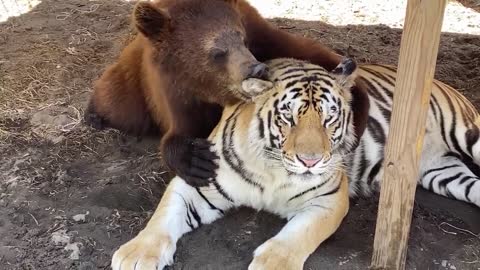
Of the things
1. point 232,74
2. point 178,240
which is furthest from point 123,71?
point 178,240

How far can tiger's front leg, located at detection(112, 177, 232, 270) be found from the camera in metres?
3.26

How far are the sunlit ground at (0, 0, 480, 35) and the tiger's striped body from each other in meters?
2.31

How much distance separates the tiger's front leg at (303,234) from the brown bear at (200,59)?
1.70 feet

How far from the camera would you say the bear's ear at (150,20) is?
3744 millimetres

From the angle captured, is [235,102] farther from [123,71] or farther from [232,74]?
[123,71]

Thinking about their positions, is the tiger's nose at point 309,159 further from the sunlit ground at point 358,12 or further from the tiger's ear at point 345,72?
the sunlit ground at point 358,12

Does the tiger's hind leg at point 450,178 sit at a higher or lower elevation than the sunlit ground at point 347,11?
lower

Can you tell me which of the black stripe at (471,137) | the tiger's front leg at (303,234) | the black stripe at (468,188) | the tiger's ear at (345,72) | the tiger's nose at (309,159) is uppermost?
the tiger's ear at (345,72)

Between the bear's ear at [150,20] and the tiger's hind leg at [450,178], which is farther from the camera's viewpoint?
the tiger's hind leg at [450,178]

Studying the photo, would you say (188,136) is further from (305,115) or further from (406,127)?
(406,127)

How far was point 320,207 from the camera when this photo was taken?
3.47m

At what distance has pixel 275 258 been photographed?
125 inches

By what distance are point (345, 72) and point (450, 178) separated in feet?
3.47

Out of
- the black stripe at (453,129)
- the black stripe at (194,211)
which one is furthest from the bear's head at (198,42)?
the black stripe at (453,129)
